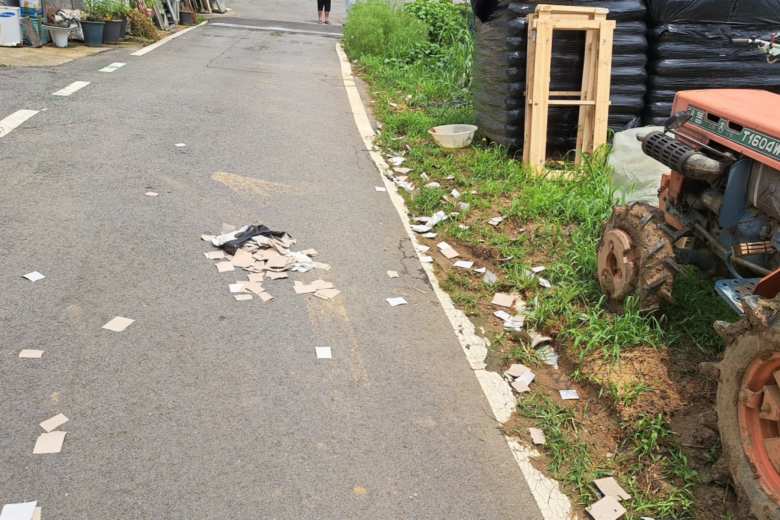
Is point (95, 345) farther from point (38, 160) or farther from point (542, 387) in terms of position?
point (38, 160)

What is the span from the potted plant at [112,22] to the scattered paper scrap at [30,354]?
14.0 metres

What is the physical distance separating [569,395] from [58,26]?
14321mm

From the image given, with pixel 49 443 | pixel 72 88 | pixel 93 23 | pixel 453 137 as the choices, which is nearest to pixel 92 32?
pixel 93 23

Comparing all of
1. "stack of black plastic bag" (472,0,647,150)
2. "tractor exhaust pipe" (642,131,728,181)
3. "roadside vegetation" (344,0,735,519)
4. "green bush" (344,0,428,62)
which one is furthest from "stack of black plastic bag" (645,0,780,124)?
"green bush" (344,0,428,62)

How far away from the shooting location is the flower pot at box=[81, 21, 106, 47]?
15.7 m

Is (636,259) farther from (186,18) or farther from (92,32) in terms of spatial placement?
Answer: (186,18)

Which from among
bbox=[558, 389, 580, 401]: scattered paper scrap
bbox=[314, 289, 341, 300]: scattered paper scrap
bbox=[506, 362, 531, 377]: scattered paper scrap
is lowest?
bbox=[558, 389, 580, 401]: scattered paper scrap

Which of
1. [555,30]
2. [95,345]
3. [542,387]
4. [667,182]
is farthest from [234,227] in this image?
[555,30]

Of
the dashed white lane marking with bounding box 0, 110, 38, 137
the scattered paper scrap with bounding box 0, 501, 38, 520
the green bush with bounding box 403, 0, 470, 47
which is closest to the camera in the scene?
the scattered paper scrap with bounding box 0, 501, 38, 520

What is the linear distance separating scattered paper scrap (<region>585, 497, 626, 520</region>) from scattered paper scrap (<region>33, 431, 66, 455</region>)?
246 centimetres

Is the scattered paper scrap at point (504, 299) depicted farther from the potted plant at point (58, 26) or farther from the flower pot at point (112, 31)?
the flower pot at point (112, 31)

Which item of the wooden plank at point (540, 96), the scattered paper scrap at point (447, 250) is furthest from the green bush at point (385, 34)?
the scattered paper scrap at point (447, 250)

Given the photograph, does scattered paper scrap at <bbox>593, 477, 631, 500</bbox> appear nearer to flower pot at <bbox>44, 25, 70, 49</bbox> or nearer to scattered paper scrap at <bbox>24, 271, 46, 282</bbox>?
scattered paper scrap at <bbox>24, 271, 46, 282</bbox>

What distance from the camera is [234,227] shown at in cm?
→ 610
